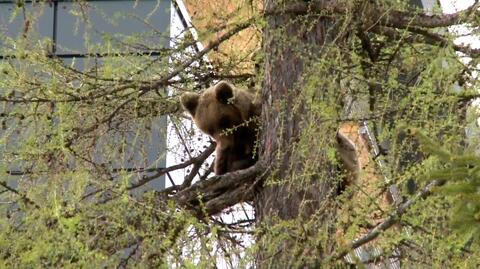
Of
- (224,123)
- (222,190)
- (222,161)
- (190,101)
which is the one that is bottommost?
(222,190)

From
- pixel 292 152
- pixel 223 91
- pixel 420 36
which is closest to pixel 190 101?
pixel 223 91

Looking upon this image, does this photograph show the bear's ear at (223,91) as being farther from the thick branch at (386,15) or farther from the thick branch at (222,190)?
the thick branch at (222,190)

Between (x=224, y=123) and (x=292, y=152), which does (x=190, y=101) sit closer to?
(x=224, y=123)

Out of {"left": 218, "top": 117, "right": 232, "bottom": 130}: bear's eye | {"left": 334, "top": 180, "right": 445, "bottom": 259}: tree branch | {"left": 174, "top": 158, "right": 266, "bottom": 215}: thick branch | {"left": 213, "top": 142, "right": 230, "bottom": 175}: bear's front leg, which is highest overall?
{"left": 218, "top": 117, "right": 232, "bottom": 130}: bear's eye

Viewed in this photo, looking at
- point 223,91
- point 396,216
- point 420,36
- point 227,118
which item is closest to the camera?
point 396,216

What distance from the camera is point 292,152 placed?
4586mm

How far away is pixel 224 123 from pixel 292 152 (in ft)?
6.01

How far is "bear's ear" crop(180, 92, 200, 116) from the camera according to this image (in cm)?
597

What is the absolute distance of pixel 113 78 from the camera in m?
5.17

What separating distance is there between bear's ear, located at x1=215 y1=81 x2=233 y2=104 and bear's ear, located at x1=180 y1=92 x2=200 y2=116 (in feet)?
0.42

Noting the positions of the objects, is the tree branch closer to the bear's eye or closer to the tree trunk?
the tree trunk

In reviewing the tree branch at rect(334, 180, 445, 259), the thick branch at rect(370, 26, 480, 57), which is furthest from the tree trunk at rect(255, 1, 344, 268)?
the thick branch at rect(370, 26, 480, 57)

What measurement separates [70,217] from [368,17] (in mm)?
1794

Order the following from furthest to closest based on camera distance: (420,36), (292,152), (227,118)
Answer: (227,118), (420,36), (292,152)
